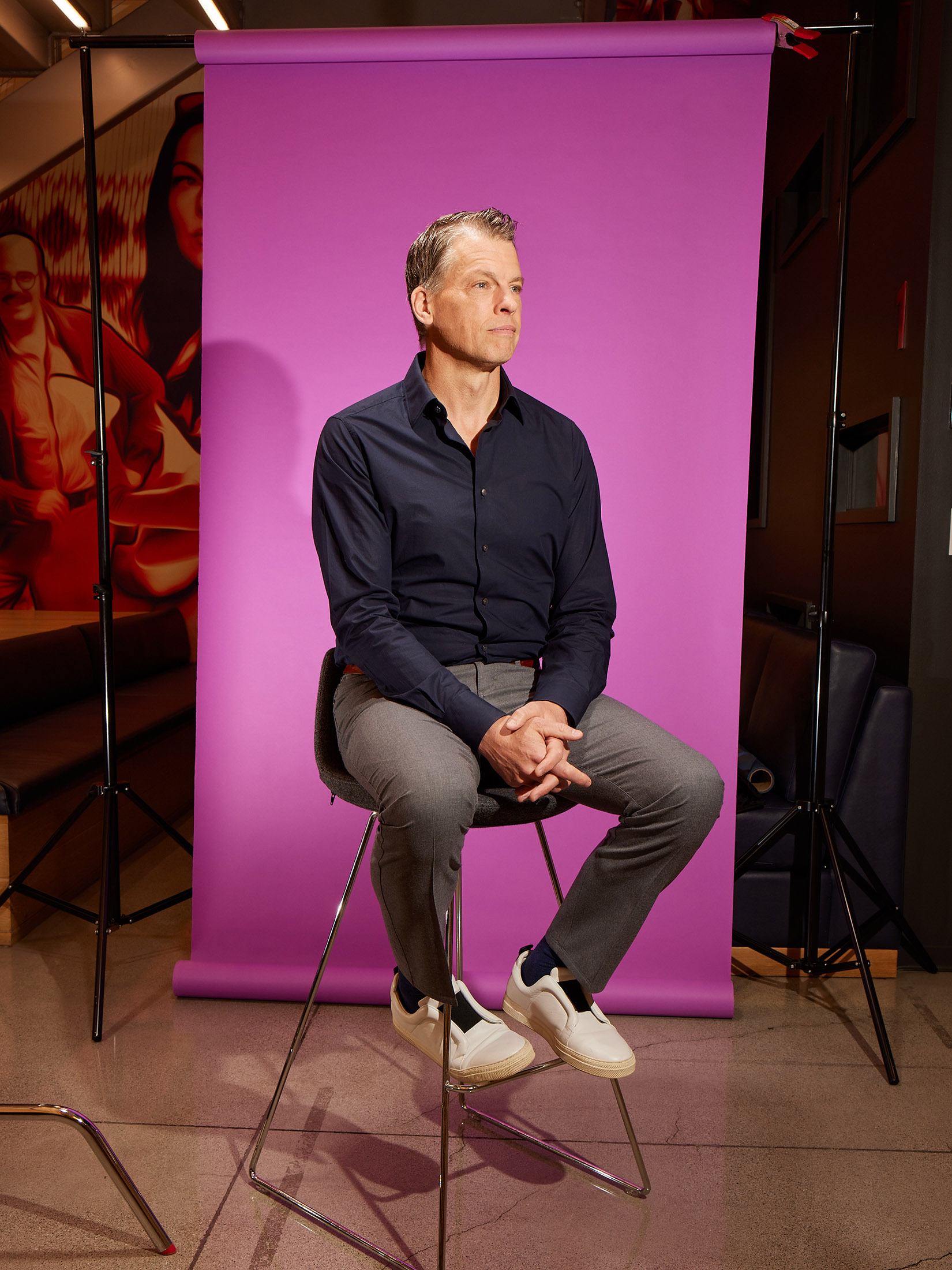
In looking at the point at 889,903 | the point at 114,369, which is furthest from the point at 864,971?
the point at 114,369

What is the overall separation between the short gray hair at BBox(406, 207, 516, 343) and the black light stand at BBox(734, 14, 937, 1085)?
1.01 metres

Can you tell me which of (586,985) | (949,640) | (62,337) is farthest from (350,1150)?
(62,337)

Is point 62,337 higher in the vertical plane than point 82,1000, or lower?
higher

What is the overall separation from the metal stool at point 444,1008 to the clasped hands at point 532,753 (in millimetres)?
68

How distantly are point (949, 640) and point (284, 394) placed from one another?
193cm

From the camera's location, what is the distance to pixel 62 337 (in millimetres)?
5547

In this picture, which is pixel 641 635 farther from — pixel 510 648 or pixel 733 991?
pixel 733 991

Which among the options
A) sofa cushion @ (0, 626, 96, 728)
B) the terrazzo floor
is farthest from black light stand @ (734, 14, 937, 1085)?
sofa cushion @ (0, 626, 96, 728)

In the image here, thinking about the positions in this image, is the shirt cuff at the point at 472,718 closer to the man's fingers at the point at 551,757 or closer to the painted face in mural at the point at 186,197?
the man's fingers at the point at 551,757

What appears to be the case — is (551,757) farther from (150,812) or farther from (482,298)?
(150,812)

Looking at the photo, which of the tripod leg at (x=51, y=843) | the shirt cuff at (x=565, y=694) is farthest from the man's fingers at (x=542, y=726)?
the tripod leg at (x=51, y=843)

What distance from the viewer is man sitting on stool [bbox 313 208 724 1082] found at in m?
1.57

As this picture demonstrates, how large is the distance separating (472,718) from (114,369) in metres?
4.64

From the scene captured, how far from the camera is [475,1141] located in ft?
6.46
